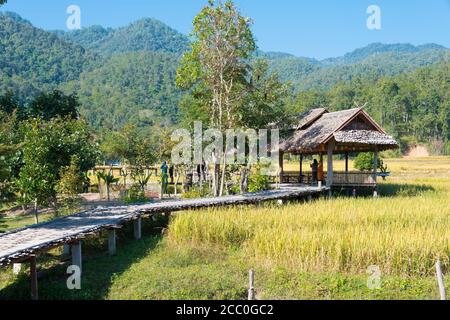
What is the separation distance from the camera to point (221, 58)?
1442cm

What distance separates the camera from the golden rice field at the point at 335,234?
7379 millimetres

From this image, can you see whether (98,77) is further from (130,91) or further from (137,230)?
(137,230)

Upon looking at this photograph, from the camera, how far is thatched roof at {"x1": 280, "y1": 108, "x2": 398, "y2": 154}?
643 inches

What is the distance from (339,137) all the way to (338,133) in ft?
0.62

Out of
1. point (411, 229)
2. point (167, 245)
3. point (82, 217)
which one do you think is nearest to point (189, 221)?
point (167, 245)

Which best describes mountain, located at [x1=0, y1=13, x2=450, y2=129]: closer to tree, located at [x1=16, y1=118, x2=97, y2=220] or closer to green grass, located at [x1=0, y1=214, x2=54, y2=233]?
green grass, located at [x1=0, y1=214, x2=54, y2=233]

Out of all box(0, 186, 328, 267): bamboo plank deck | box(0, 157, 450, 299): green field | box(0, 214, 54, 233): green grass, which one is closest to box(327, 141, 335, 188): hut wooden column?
box(0, 186, 328, 267): bamboo plank deck

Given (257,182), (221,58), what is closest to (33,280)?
(221,58)

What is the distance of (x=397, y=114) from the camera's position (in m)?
63.7

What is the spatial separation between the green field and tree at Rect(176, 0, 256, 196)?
5.18 m

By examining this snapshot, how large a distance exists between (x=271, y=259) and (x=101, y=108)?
90571 millimetres

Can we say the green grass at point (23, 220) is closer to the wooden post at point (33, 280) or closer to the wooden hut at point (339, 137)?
the wooden post at point (33, 280)

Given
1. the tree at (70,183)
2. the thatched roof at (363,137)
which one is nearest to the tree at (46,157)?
the tree at (70,183)

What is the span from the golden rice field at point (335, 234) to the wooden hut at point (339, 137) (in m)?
3.42
